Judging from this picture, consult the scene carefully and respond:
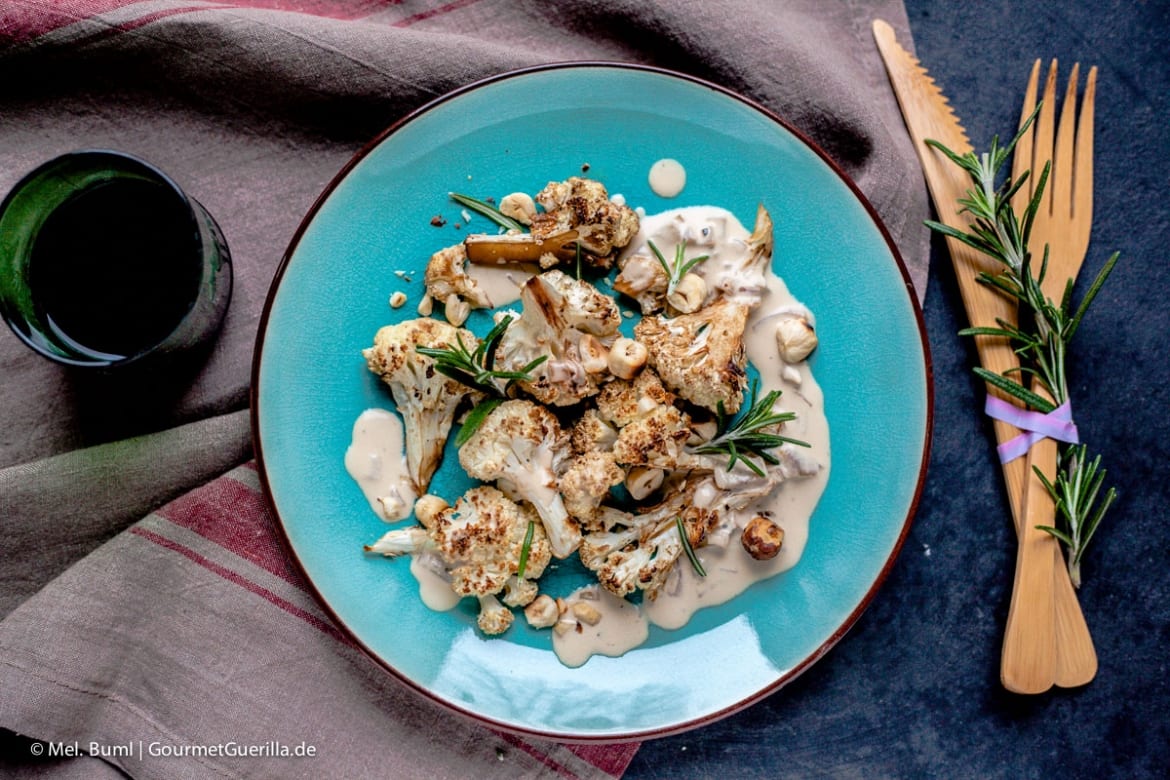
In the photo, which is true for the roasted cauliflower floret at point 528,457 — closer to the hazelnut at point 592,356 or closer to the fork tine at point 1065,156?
the hazelnut at point 592,356

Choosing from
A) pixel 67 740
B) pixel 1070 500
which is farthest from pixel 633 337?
pixel 67 740

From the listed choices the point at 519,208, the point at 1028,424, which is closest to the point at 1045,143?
the point at 1028,424

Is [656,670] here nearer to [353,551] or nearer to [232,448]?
[353,551]

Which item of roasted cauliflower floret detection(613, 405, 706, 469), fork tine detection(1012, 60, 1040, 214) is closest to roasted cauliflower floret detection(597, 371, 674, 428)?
roasted cauliflower floret detection(613, 405, 706, 469)

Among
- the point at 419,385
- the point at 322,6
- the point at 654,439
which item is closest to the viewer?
the point at 654,439

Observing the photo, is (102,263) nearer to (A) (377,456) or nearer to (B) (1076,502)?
(A) (377,456)

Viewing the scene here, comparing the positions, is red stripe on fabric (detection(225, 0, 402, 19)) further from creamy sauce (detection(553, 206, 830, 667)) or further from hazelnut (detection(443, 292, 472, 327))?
creamy sauce (detection(553, 206, 830, 667))

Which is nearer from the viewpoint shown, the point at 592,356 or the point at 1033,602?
the point at 592,356

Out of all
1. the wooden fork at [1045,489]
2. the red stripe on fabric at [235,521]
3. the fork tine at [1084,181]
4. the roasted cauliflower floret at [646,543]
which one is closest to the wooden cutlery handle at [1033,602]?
the wooden fork at [1045,489]
